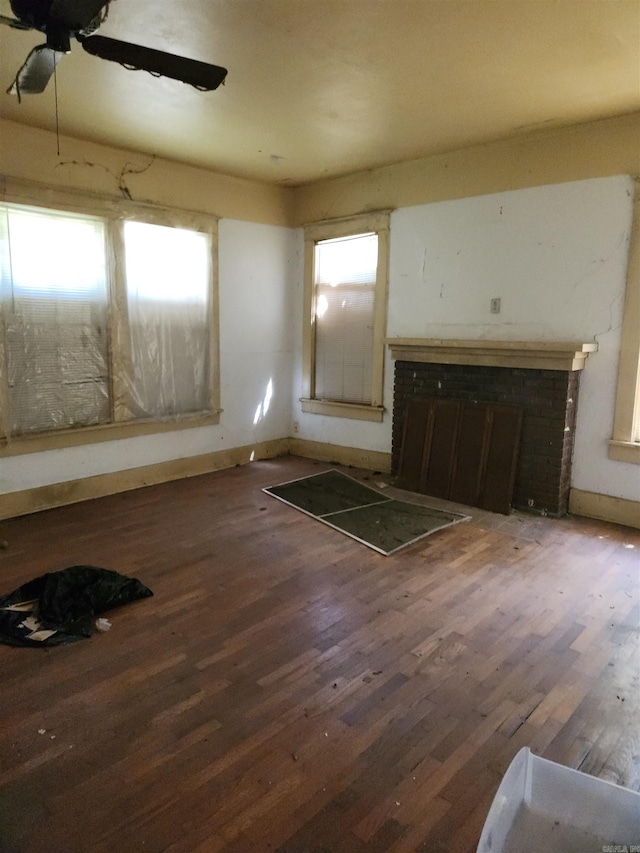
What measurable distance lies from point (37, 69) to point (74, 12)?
526 mm

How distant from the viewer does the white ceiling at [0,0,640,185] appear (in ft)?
8.05

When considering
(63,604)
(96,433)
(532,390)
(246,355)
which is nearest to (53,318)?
(96,433)

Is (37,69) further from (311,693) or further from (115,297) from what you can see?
(311,693)

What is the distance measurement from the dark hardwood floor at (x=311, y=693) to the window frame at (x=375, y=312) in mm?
2019

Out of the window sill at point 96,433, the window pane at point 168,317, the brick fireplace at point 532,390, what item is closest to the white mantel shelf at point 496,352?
the brick fireplace at point 532,390

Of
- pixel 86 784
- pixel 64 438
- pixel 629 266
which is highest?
pixel 629 266

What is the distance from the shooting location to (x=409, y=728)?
6.66 feet

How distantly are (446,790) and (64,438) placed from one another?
3699 mm

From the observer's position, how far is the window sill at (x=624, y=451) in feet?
12.9

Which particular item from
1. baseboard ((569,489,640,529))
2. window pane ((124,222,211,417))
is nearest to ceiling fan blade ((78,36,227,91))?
window pane ((124,222,211,417))

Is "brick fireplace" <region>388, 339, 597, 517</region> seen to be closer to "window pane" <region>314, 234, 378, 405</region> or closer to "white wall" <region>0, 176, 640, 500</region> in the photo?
"white wall" <region>0, 176, 640, 500</region>

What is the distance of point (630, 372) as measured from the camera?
3891 mm

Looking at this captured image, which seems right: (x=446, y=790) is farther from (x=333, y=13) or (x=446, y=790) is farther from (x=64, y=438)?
(x=64, y=438)

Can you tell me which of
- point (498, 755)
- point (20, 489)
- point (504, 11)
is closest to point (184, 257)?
point (20, 489)
